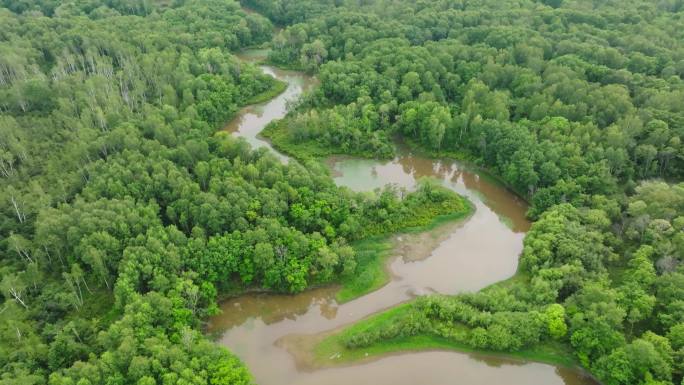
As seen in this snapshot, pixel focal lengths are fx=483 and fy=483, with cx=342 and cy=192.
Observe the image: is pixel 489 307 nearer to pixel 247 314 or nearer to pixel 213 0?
pixel 247 314

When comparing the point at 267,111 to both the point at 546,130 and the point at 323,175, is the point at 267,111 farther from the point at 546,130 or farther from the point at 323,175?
the point at 546,130

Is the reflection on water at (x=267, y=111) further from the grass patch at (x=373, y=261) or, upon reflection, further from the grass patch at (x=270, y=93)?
the grass patch at (x=373, y=261)

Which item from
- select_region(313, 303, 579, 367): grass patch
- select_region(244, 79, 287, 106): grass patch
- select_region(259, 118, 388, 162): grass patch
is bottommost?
select_region(313, 303, 579, 367): grass patch

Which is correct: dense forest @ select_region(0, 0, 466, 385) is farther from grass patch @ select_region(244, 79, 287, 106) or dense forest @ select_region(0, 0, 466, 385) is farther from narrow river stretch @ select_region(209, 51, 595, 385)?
grass patch @ select_region(244, 79, 287, 106)

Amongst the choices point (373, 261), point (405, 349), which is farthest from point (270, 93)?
point (405, 349)

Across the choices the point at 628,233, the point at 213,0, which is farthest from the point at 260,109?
the point at 628,233

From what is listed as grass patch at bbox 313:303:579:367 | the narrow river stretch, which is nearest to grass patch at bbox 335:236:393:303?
the narrow river stretch
